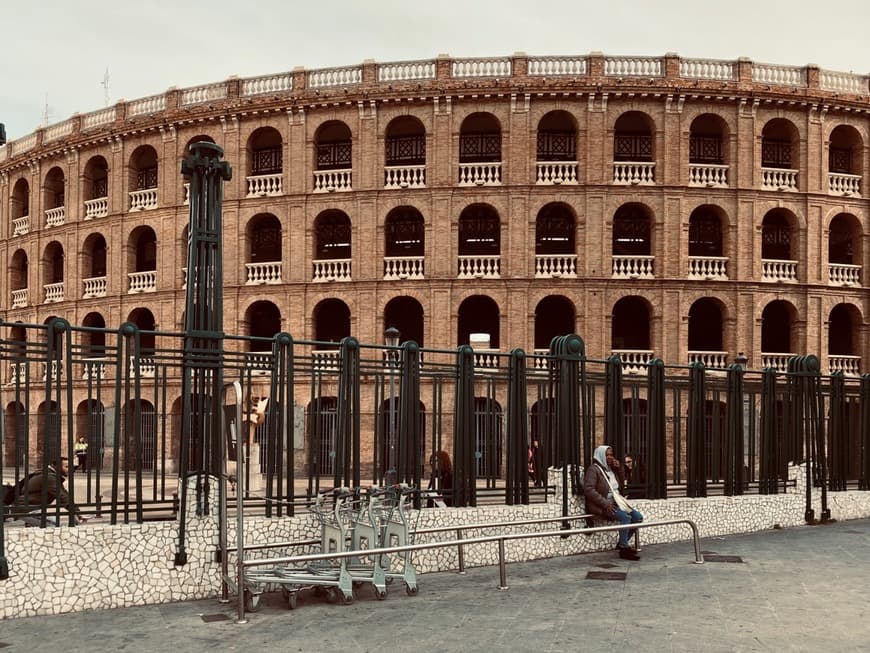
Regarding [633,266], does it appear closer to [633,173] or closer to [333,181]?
[633,173]

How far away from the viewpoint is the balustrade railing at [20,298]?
36.5 meters

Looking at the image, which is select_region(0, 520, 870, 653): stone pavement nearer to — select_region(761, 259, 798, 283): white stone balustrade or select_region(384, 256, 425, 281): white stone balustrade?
select_region(384, 256, 425, 281): white stone balustrade

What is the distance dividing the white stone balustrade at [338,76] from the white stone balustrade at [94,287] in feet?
37.1

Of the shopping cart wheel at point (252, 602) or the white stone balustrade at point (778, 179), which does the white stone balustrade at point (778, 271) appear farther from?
the shopping cart wheel at point (252, 602)

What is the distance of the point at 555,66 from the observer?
29562mm

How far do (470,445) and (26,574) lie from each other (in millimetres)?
5064

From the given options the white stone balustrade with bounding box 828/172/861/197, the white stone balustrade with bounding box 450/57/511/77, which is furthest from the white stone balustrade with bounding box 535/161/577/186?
the white stone balustrade with bounding box 828/172/861/197

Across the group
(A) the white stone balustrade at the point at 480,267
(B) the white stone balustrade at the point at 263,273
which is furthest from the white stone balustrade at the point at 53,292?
(A) the white stone balustrade at the point at 480,267

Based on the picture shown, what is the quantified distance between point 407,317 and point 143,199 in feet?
35.7

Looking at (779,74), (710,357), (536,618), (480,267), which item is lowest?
(536,618)

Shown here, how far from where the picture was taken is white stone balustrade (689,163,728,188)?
29.6 meters

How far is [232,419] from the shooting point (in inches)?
338

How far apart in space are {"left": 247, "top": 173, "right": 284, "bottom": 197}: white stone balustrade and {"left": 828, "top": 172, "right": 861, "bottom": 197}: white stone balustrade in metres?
19.1

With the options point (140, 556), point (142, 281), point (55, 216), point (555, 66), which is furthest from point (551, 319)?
point (140, 556)
